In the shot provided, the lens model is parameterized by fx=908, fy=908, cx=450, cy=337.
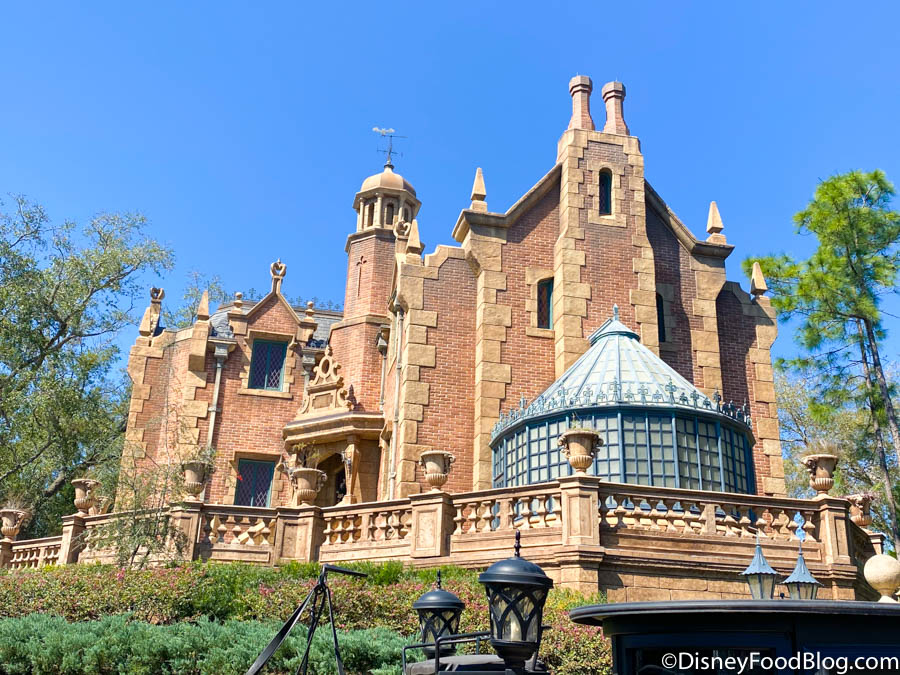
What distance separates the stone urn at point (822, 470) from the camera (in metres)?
14.8

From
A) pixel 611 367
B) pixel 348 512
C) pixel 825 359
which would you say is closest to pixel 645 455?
pixel 611 367

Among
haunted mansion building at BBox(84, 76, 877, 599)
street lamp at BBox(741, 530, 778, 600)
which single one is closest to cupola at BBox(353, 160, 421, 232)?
haunted mansion building at BBox(84, 76, 877, 599)

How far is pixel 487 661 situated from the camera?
6.60m

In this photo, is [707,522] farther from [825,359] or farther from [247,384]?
[247,384]

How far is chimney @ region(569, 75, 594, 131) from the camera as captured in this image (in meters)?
24.5

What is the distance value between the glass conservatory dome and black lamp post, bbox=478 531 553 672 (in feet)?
35.2

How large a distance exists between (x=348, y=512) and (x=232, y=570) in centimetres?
234

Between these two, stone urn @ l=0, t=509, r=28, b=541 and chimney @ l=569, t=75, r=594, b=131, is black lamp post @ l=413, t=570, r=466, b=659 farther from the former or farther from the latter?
chimney @ l=569, t=75, r=594, b=131

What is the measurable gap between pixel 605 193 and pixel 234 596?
49.2 feet

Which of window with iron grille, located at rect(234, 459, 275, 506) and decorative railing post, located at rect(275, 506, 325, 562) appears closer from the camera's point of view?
decorative railing post, located at rect(275, 506, 325, 562)

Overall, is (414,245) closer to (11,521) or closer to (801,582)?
(11,521)

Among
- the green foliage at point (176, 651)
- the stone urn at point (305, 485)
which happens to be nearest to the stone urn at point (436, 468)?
the stone urn at point (305, 485)

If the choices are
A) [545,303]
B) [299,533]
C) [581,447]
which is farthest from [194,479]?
[545,303]

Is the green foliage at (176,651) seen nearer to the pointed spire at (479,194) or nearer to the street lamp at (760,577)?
the street lamp at (760,577)
